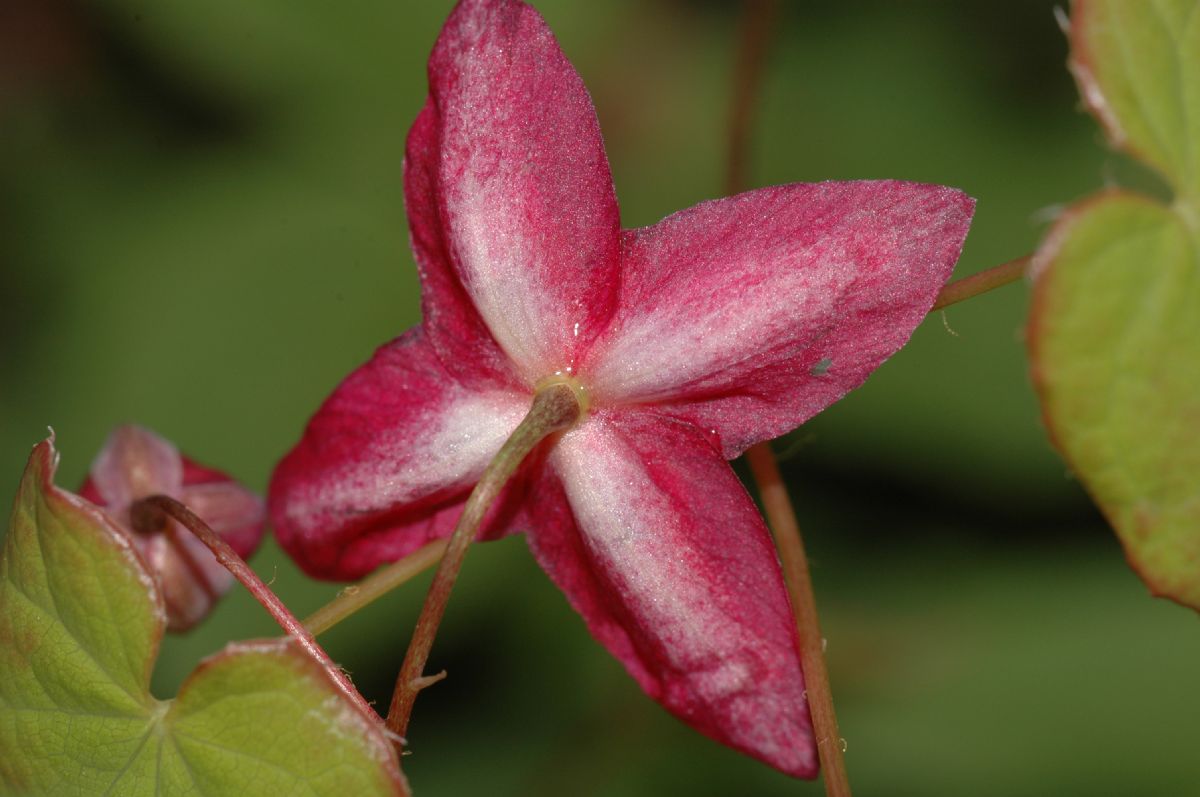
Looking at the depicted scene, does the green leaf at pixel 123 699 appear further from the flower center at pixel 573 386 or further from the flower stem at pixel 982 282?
the flower stem at pixel 982 282

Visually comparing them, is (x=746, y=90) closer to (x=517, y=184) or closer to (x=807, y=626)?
(x=517, y=184)

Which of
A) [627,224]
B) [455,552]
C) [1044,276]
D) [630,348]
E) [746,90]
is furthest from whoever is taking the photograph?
[627,224]

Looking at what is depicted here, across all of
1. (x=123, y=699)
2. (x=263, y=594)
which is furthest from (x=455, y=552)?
(x=123, y=699)

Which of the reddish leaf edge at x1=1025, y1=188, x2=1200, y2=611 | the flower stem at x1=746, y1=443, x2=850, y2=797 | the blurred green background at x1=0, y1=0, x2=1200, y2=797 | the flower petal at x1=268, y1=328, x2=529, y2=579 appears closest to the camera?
the reddish leaf edge at x1=1025, y1=188, x2=1200, y2=611

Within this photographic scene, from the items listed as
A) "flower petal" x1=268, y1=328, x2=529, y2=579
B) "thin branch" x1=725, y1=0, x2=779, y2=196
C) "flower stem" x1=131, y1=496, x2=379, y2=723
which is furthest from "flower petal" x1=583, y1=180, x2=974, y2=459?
"thin branch" x1=725, y1=0, x2=779, y2=196

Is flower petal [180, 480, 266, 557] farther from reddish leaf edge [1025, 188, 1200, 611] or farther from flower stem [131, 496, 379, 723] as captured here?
reddish leaf edge [1025, 188, 1200, 611]

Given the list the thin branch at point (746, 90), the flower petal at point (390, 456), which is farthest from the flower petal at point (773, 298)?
the thin branch at point (746, 90)
